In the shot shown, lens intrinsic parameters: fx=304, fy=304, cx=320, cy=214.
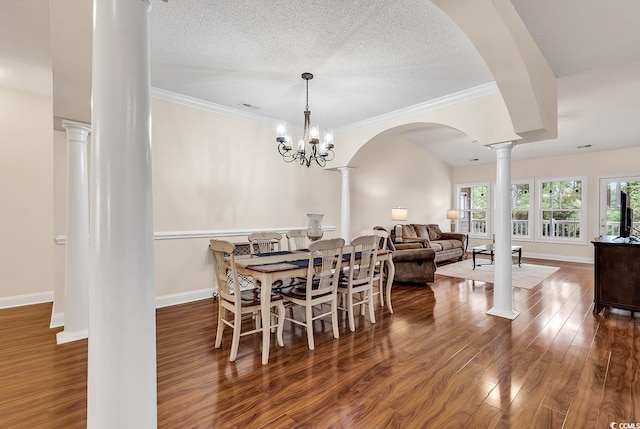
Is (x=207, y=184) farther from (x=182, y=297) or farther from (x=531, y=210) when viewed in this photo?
(x=531, y=210)

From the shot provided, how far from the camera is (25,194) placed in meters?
4.11

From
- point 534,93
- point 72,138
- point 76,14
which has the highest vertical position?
point 76,14

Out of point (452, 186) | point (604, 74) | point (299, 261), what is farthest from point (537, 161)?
point (299, 261)

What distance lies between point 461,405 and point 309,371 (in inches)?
43.9

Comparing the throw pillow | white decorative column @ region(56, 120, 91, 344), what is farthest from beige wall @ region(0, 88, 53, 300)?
the throw pillow

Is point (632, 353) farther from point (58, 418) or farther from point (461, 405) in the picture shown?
point (58, 418)

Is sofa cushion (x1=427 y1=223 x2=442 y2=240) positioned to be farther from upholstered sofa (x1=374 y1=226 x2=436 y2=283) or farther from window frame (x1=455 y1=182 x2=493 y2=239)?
upholstered sofa (x1=374 y1=226 x2=436 y2=283)

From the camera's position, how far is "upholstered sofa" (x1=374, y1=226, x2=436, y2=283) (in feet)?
16.9

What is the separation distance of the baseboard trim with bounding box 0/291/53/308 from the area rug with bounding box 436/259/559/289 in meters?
6.61

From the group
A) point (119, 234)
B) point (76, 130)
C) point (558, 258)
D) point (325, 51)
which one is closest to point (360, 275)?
point (325, 51)

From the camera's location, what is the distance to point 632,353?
2.73 meters

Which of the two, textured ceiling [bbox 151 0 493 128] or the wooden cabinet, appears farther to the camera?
the wooden cabinet

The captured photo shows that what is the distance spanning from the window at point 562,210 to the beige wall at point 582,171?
0.15 meters

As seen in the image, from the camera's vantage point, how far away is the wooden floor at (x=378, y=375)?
6.31ft
